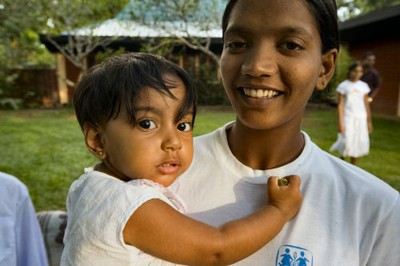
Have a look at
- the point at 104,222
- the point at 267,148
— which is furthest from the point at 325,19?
the point at 104,222

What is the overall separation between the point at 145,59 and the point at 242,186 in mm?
571

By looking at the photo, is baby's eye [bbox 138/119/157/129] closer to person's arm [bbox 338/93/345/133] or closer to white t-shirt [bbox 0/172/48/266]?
white t-shirt [bbox 0/172/48/266]

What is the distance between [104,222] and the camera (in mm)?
1135

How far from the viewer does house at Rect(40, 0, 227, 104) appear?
12586 mm

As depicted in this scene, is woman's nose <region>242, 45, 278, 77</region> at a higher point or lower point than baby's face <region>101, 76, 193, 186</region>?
higher

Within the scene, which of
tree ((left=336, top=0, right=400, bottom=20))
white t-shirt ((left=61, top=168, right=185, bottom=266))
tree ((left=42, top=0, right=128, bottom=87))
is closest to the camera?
white t-shirt ((left=61, top=168, right=185, bottom=266))

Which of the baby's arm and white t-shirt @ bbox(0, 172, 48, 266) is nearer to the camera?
the baby's arm

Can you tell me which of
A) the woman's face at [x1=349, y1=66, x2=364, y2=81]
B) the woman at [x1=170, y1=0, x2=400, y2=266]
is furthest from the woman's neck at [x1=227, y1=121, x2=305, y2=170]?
the woman's face at [x1=349, y1=66, x2=364, y2=81]

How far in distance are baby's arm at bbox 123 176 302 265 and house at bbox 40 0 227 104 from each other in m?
11.9

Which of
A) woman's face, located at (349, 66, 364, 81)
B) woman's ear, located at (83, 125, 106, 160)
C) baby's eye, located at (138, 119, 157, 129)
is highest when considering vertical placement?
baby's eye, located at (138, 119, 157, 129)

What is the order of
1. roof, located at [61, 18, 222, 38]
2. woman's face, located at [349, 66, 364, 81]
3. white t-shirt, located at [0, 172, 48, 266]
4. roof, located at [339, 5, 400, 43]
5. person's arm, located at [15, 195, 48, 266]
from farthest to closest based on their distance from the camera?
roof, located at [61, 18, 222, 38], roof, located at [339, 5, 400, 43], woman's face, located at [349, 66, 364, 81], person's arm, located at [15, 195, 48, 266], white t-shirt, located at [0, 172, 48, 266]

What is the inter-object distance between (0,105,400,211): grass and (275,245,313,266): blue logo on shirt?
12.7 ft

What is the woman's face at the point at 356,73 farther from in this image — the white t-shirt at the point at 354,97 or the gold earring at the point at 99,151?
the gold earring at the point at 99,151

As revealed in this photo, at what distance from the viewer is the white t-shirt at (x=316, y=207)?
1.19 meters
